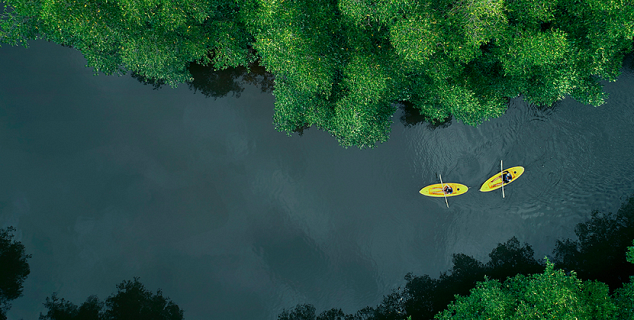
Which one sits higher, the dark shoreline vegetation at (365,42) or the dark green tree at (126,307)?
the dark shoreline vegetation at (365,42)

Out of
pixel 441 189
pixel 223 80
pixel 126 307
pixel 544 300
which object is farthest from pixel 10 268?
pixel 544 300

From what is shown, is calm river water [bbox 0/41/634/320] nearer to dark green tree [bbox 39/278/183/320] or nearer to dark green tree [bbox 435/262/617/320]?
dark green tree [bbox 39/278/183/320]

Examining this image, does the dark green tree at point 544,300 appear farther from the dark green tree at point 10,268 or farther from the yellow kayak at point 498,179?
the dark green tree at point 10,268

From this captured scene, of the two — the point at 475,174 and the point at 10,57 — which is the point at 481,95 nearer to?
the point at 475,174

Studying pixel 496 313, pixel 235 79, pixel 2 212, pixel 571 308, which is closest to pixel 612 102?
pixel 571 308

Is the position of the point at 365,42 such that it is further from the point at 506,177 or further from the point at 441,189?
the point at 506,177

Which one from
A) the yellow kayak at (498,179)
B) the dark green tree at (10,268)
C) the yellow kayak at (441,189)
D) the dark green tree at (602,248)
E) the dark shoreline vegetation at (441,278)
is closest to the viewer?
the dark green tree at (10,268)

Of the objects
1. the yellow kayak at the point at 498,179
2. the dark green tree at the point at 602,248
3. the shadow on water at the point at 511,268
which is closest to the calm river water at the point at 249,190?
the yellow kayak at the point at 498,179
